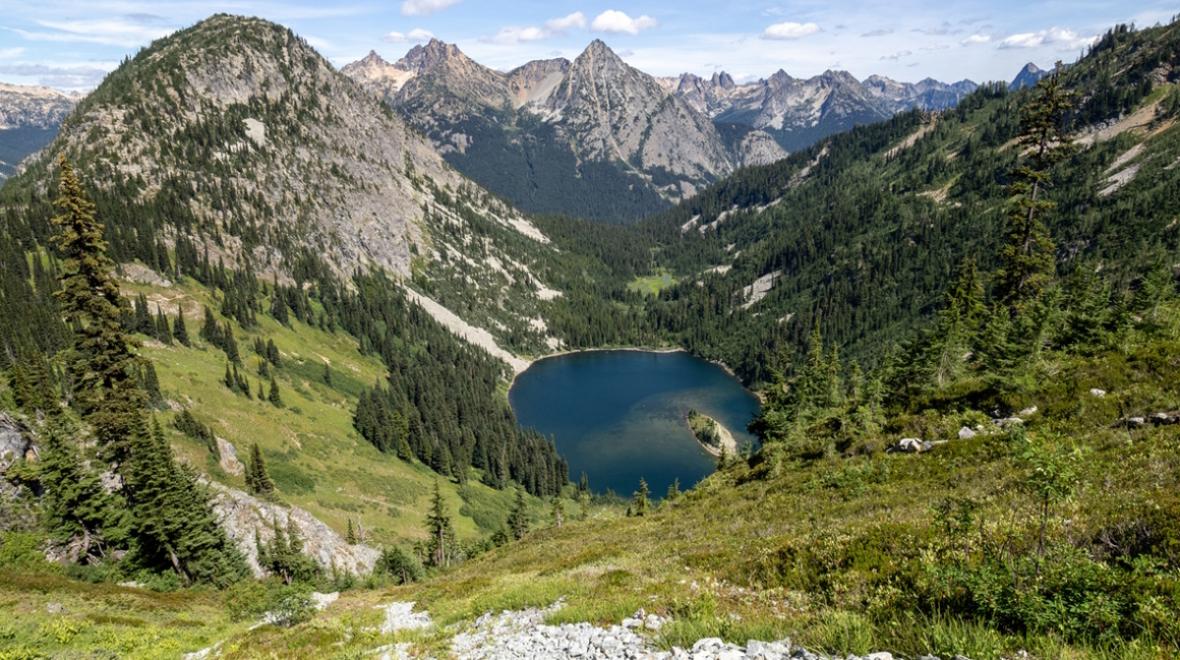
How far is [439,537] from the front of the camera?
76188 millimetres

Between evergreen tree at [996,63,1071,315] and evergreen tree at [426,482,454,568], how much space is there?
71902mm

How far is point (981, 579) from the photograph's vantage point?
29.1 feet

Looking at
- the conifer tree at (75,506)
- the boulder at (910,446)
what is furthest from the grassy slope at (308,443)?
the boulder at (910,446)

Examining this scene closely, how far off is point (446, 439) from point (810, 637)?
144 meters

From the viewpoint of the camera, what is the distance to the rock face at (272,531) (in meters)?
58.2

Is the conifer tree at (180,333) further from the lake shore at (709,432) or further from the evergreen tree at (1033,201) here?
the evergreen tree at (1033,201)

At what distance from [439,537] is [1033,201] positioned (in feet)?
257

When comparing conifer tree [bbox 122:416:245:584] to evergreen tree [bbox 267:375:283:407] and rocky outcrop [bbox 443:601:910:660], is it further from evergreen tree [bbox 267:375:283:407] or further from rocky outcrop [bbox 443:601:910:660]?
evergreen tree [bbox 267:375:283:407]

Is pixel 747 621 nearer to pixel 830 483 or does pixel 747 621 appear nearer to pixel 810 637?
pixel 810 637

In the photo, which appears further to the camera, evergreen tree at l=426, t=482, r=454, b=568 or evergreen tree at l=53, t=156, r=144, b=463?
evergreen tree at l=426, t=482, r=454, b=568

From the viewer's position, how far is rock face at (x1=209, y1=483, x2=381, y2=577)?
191 ft

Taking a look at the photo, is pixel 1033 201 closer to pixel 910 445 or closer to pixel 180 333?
pixel 910 445

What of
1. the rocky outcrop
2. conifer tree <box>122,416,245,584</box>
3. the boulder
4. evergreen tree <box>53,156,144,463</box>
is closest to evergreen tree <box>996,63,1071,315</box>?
the boulder

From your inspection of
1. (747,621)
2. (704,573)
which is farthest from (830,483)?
(747,621)
